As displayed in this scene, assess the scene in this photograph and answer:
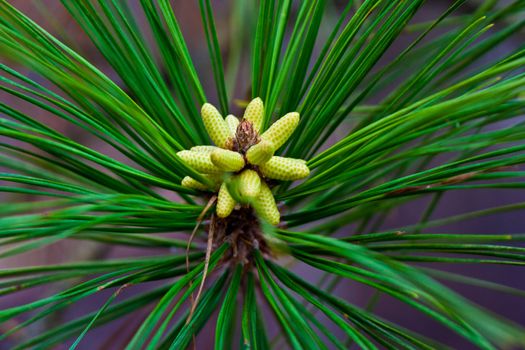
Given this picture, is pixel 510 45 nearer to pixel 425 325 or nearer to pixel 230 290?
pixel 425 325

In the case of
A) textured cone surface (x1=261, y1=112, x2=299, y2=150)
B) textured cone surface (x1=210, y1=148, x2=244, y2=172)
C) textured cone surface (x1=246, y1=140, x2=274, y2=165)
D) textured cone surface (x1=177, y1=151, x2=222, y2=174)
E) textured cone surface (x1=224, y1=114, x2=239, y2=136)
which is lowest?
textured cone surface (x1=177, y1=151, x2=222, y2=174)

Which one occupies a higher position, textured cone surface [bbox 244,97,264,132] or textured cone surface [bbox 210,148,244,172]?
textured cone surface [bbox 244,97,264,132]

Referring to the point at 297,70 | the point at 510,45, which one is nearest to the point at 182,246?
the point at 297,70

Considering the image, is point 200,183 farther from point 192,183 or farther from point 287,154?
point 287,154

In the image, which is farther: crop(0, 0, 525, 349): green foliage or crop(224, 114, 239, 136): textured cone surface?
crop(224, 114, 239, 136): textured cone surface

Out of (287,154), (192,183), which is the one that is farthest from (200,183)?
(287,154)
